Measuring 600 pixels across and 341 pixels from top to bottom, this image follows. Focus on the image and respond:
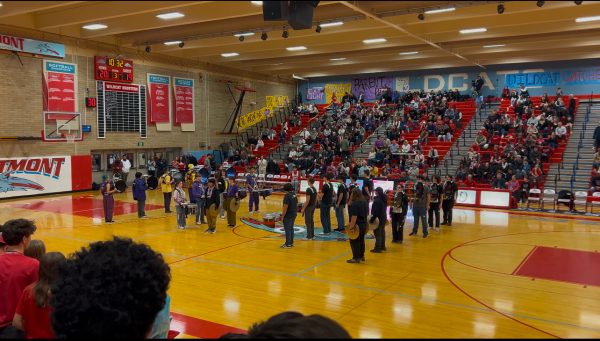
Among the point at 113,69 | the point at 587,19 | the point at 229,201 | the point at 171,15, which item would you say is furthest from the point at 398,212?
the point at 113,69

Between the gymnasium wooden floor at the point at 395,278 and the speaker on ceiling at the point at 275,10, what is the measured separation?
4764 mm

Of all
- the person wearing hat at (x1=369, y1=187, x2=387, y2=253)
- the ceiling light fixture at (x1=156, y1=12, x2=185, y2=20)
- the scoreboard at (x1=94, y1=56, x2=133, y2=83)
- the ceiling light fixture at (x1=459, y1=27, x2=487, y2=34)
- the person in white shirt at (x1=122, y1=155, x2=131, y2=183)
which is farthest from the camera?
the person in white shirt at (x1=122, y1=155, x2=131, y2=183)

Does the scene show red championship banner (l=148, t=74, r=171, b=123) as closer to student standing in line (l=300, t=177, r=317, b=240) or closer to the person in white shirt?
the person in white shirt

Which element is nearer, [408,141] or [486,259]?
[486,259]

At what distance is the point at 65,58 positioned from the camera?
23.2 meters

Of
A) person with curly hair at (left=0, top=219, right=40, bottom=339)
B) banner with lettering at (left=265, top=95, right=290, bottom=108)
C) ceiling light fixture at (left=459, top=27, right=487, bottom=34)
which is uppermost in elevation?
ceiling light fixture at (left=459, top=27, right=487, bottom=34)

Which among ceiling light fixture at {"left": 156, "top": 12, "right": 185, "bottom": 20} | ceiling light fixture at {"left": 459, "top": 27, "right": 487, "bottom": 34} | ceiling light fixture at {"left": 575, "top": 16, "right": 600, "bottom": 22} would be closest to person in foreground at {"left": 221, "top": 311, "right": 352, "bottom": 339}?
ceiling light fixture at {"left": 156, "top": 12, "right": 185, "bottom": 20}

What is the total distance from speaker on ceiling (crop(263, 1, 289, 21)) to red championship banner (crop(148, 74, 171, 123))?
20.9 m

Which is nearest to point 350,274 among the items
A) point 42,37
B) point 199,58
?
point 42,37

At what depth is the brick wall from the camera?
70.3ft

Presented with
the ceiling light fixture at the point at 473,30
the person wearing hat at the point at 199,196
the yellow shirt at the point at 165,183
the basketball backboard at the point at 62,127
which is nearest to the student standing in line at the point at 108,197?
the yellow shirt at the point at 165,183

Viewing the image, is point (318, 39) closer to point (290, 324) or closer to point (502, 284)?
point (502, 284)

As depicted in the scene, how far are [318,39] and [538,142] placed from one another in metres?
12.0

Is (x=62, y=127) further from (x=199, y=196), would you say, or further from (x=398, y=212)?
(x=398, y=212)
